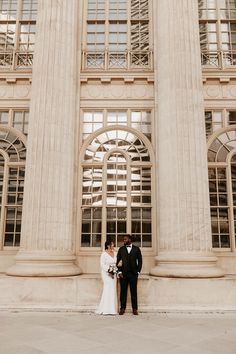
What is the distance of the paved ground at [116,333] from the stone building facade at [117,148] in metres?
0.99

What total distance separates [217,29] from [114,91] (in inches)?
170

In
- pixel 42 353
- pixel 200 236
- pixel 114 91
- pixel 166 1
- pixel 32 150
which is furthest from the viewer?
pixel 114 91

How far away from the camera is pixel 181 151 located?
10.1 metres

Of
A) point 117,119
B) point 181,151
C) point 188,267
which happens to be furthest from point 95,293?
point 117,119

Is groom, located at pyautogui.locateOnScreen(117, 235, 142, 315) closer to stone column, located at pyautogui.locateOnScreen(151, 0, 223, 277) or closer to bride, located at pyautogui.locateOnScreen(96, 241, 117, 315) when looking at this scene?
bride, located at pyautogui.locateOnScreen(96, 241, 117, 315)

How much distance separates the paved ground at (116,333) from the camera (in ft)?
17.4

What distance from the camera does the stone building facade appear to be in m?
9.30

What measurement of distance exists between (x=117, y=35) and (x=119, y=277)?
8543 mm

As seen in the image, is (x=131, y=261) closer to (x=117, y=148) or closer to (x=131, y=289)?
(x=131, y=289)

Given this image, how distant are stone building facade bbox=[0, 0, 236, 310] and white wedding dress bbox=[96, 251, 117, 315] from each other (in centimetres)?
67

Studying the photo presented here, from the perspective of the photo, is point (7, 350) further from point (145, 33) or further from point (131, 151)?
point (145, 33)

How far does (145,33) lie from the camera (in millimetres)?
12609

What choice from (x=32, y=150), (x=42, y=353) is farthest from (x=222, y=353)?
(x=32, y=150)

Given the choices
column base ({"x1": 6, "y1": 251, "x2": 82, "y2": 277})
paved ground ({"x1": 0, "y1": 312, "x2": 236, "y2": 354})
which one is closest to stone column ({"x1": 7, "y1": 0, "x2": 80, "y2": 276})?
column base ({"x1": 6, "y1": 251, "x2": 82, "y2": 277})
